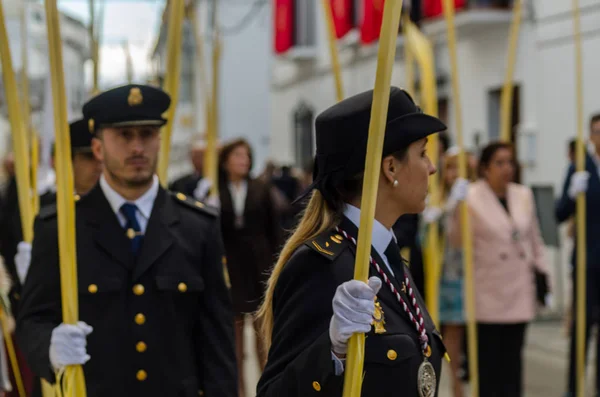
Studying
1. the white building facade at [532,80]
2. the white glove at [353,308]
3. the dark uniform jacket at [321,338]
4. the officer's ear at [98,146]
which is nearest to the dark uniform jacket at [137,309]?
the officer's ear at [98,146]

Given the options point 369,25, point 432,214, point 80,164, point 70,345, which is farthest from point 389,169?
point 369,25

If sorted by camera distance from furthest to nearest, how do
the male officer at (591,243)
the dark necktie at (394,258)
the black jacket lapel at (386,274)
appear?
the male officer at (591,243) → the dark necktie at (394,258) → the black jacket lapel at (386,274)

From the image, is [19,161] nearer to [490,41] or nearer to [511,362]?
[511,362]

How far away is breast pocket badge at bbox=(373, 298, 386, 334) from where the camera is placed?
2.53 m

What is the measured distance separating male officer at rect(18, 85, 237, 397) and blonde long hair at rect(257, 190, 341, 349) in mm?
714

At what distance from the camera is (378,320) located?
2543 millimetres

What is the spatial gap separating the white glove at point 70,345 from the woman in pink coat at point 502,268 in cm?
359

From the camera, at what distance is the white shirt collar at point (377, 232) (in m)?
2.69

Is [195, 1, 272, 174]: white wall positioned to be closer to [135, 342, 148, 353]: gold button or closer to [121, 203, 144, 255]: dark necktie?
[121, 203, 144, 255]: dark necktie

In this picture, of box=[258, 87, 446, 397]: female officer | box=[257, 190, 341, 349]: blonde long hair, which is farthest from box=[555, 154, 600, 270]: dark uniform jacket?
box=[257, 190, 341, 349]: blonde long hair

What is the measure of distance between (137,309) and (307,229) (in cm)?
90

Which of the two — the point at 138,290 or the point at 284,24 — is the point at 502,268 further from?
the point at 284,24

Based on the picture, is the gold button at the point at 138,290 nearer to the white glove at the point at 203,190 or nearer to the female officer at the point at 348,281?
the female officer at the point at 348,281

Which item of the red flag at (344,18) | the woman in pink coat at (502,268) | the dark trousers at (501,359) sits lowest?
the dark trousers at (501,359)
